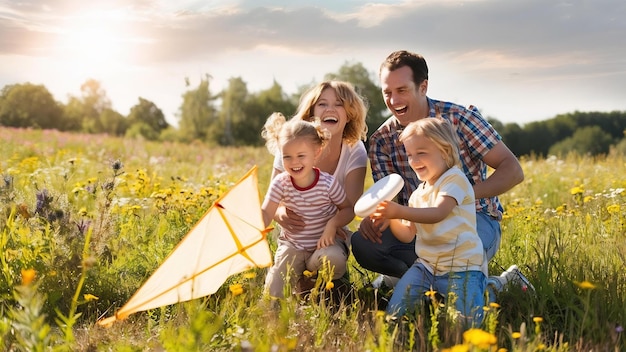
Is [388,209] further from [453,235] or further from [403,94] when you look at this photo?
[403,94]

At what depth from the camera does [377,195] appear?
348 centimetres

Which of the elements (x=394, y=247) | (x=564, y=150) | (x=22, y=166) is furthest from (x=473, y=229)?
(x=564, y=150)

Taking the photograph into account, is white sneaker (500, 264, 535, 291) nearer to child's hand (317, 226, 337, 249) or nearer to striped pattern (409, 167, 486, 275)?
striped pattern (409, 167, 486, 275)

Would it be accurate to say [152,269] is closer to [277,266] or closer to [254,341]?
[277,266]

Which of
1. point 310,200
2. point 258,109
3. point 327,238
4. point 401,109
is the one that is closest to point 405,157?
point 401,109

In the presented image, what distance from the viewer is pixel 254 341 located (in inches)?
111

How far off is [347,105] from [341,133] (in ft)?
0.67

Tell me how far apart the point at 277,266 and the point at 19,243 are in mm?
1615

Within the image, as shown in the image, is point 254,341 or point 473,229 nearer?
point 254,341

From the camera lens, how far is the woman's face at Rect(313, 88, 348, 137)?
436 centimetres

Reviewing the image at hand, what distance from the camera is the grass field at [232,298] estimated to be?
2795 millimetres

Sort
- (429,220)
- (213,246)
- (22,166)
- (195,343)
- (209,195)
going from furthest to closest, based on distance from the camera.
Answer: (22,166) < (209,195) < (213,246) < (429,220) < (195,343)

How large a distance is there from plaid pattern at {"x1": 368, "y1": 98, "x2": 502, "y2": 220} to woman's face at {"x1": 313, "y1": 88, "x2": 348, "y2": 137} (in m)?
0.34

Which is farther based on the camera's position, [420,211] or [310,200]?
[310,200]
